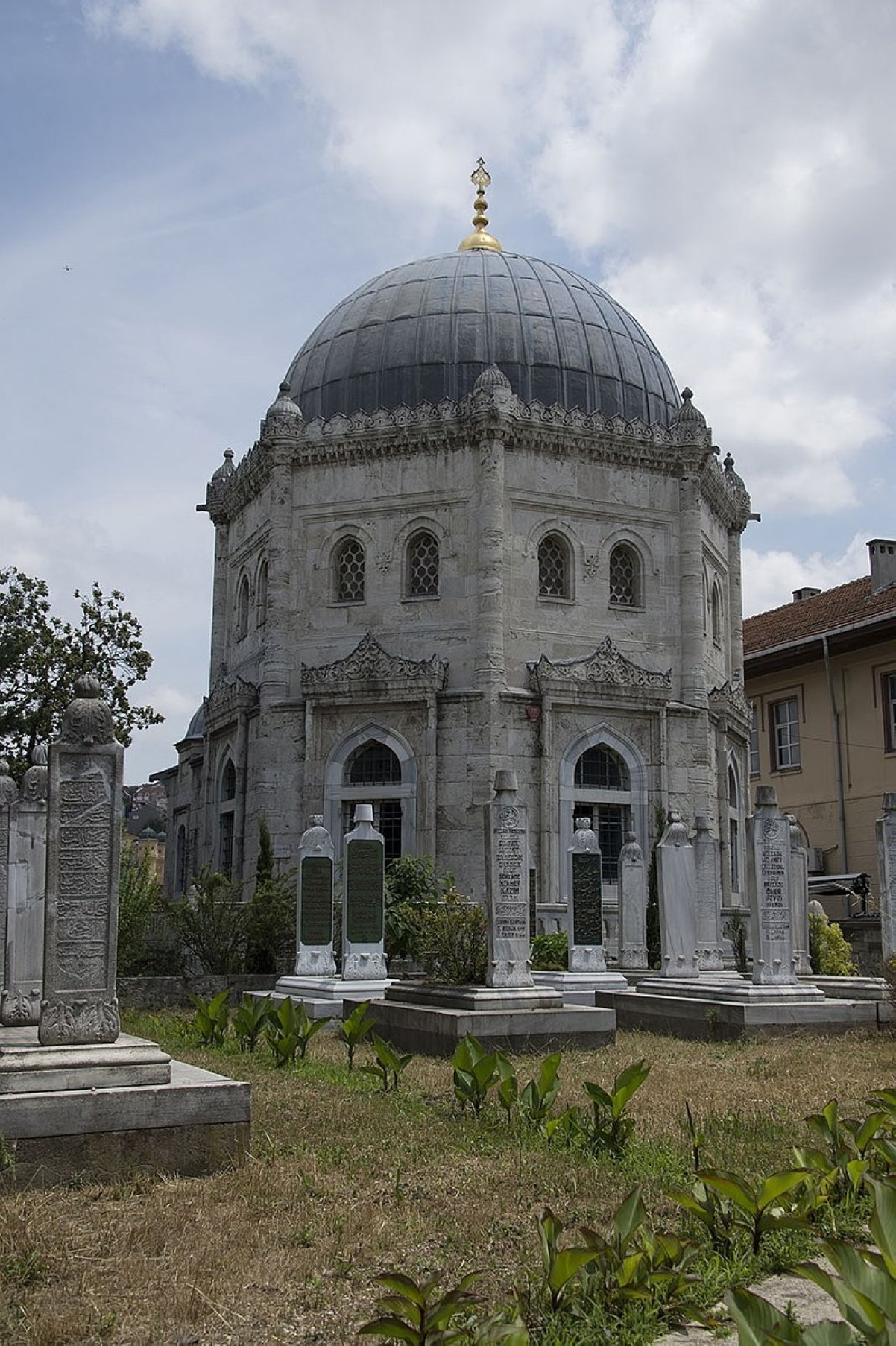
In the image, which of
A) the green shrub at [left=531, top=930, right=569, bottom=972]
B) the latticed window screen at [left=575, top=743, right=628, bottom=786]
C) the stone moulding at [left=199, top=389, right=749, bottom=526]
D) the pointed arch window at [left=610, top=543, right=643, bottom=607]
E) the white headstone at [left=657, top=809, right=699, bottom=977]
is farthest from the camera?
the pointed arch window at [left=610, top=543, right=643, bottom=607]

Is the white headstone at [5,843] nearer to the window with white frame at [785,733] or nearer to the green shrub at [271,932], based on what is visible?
the green shrub at [271,932]

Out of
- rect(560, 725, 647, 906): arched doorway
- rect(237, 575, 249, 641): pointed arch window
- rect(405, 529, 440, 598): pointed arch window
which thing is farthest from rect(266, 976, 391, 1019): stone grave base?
rect(237, 575, 249, 641): pointed arch window

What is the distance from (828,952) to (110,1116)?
18.1m

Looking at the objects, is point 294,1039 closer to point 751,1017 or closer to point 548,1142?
point 548,1142

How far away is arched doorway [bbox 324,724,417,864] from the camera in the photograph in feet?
90.6

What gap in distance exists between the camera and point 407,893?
24.2 meters

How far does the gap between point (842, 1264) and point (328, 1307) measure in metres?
2.10

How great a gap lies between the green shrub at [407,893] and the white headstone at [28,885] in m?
9.72

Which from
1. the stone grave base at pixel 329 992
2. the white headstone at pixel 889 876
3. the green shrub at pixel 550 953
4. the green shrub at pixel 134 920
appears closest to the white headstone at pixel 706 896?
the green shrub at pixel 550 953

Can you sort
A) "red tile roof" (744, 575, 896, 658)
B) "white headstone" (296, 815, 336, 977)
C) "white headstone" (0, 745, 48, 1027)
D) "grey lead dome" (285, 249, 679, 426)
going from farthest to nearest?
1. "red tile roof" (744, 575, 896, 658)
2. "grey lead dome" (285, 249, 679, 426)
3. "white headstone" (296, 815, 336, 977)
4. "white headstone" (0, 745, 48, 1027)

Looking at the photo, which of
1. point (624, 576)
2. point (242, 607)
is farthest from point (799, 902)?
point (242, 607)

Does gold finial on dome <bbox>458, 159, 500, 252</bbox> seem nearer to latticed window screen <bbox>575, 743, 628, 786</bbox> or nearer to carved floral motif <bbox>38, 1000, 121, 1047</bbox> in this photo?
latticed window screen <bbox>575, 743, 628, 786</bbox>

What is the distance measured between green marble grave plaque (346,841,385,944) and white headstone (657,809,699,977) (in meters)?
4.08

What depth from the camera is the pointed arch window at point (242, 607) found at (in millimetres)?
32531
